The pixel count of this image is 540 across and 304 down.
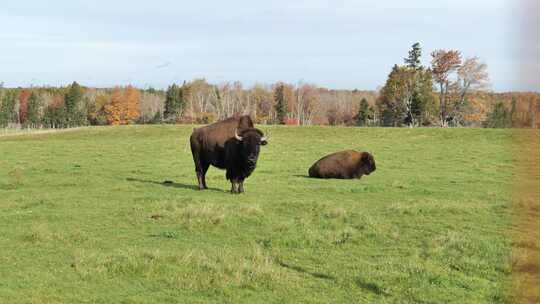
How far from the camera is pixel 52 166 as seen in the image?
87.6ft

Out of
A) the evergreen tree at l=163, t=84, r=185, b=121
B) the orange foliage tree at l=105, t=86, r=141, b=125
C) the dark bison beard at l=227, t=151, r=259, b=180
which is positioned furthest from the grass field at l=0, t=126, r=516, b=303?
the orange foliage tree at l=105, t=86, r=141, b=125

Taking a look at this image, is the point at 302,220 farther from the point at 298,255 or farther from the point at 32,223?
the point at 32,223

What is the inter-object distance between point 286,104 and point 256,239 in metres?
111

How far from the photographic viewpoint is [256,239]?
10.9 meters

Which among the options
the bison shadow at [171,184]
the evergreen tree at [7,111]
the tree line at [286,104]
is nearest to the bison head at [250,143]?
the bison shadow at [171,184]

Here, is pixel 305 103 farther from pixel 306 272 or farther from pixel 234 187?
pixel 306 272

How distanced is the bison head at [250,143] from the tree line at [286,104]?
43.5 metres

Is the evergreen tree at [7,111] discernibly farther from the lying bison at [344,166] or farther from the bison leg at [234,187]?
the bison leg at [234,187]

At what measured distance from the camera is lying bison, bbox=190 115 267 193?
1752cm

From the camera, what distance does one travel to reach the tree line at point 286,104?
66.7m

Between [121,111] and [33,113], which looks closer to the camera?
[33,113]

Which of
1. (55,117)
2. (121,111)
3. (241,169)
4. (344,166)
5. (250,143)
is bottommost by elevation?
(344,166)

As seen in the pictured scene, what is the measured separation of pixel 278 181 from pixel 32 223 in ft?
34.0

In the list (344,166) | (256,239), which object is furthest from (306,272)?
(344,166)
